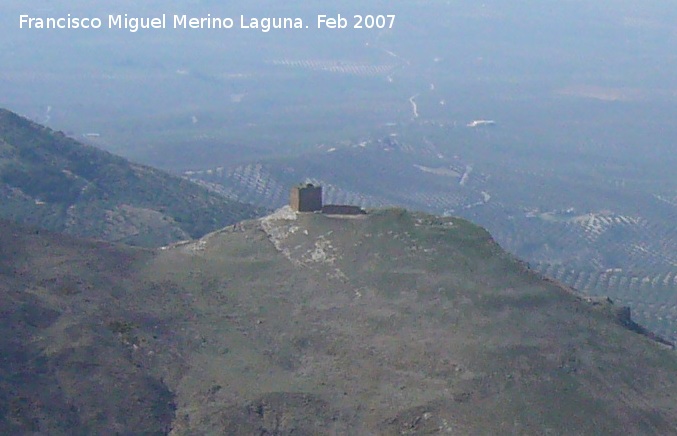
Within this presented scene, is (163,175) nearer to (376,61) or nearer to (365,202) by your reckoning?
(365,202)

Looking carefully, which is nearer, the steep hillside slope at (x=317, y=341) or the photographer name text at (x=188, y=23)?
the steep hillside slope at (x=317, y=341)

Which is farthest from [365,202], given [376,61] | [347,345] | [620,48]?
[620,48]

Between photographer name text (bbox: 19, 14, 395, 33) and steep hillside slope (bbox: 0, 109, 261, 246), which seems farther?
photographer name text (bbox: 19, 14, 395, 33)

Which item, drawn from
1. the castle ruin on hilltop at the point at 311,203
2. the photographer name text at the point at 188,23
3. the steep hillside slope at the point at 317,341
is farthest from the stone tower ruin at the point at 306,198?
the photographer name text at the point at 188,23

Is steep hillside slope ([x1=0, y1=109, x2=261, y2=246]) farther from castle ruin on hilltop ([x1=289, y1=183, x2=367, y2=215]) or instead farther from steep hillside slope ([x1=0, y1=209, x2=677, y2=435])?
steep hillside slope ([x1=0, y1=209, x2=677, y2=435])

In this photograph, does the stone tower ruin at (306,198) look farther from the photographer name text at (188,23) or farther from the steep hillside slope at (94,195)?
the photographer name text at (188,23)

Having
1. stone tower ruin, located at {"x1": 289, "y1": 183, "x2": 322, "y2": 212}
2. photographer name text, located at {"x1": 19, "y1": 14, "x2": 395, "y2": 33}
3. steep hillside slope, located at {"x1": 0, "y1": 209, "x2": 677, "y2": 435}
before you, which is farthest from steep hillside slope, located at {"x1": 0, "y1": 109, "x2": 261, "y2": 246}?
photographer name text, located at {"x1": 19, "y1": 14, "x2": 395, "y2": 33}

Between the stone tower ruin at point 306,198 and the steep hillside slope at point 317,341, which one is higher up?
the stone tower ruin at point 306,198
